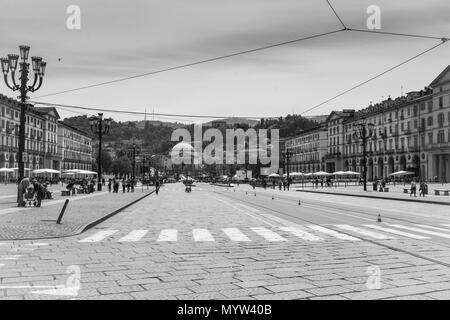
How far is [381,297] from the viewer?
20.1 ft

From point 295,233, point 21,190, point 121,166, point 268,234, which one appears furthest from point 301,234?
point 121,166

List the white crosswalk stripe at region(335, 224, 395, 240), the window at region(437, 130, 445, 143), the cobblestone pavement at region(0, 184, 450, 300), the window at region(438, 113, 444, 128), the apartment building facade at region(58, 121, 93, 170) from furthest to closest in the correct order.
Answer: the apartment building facade at region(58, 121, 93, 170)
the window at region(437, 130, 445, 143)
the window at region(438, 113, 444, 128)
the white crosswalk stripe at region(335, 224, 395, 240)
the cobblestone pavement at region(0, 184, 450, 300)

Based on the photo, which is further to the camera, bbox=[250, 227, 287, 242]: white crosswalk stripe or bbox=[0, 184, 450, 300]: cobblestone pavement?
bbox=[250, 227, 287, 242]: white crosswalk stripe

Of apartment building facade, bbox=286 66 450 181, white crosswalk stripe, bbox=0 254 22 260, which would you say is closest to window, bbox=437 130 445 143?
apartment building facade, bbox=286 66 450 181

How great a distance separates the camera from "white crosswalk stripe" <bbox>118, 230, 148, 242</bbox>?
12570 millimetres

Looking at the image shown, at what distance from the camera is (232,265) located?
28.1ft

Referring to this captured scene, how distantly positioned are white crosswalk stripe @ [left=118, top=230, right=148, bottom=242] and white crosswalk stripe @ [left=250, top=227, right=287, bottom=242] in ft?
10.6

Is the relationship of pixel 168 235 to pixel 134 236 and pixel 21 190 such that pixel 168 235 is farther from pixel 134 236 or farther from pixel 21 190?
pixel 21 190

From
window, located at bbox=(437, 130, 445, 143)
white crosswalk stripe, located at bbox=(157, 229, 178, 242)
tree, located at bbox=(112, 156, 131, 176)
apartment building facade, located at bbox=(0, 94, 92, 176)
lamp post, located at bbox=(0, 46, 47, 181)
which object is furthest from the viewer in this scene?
tree, located at bbox=(112, 156, 131, 176)

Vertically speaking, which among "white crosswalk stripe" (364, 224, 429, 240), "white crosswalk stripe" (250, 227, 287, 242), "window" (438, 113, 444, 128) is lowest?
"white crosswalk stripe" (364, 224, 429, 240)

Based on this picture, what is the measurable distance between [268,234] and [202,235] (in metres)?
1.81

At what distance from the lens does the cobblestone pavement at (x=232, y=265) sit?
652 cm

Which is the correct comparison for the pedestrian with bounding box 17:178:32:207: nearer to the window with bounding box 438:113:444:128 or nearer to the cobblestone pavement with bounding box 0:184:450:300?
the cobblestone pavement with bounding box 0:184:450:300
